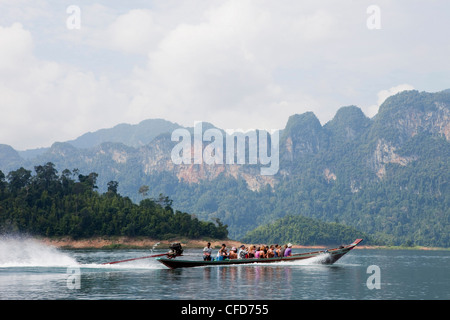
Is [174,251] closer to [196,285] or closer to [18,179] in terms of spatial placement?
[196,285]

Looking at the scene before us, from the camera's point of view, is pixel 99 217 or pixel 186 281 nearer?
pixel 186 281

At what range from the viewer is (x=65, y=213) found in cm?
17988

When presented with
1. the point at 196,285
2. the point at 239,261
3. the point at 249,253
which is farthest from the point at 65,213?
the point at 196,285

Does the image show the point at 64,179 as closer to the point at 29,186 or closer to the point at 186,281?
the point at 29,186

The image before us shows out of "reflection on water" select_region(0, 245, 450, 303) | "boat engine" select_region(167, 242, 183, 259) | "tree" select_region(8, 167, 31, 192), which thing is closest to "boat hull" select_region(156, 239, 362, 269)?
"boat engine" select_region(167, 242, 183, 259)

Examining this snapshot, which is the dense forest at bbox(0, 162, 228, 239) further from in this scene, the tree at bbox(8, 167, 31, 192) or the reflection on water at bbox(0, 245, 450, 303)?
the reflection on water at bbox(0, 245, 450, 303)

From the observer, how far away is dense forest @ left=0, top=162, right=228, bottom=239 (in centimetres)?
16875

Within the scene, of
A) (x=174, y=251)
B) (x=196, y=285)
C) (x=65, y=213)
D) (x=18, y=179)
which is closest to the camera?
(x=196, y=285)

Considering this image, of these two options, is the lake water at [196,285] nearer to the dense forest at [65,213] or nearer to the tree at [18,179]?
the dense forest at [65,213]

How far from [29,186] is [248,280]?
14524 cm

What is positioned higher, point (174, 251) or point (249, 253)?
point (174, 251)

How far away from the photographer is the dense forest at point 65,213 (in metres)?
169
